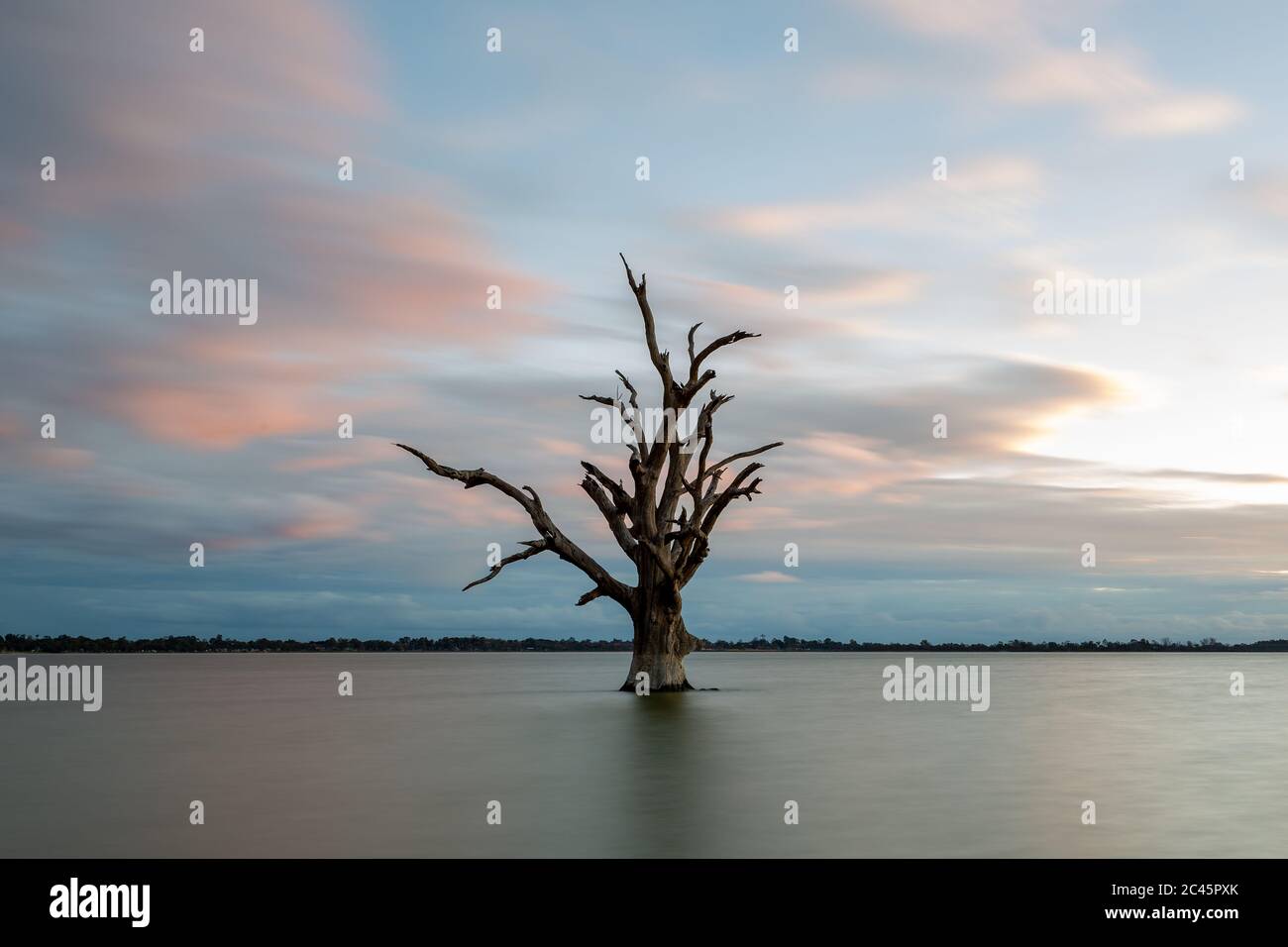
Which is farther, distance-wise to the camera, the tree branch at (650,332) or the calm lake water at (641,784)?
the tree branch at (650,332)

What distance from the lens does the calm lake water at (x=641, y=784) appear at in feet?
41.9

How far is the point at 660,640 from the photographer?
36062 millimetres

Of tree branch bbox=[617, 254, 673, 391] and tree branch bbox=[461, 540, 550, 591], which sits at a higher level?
tree branch bbox=[617, 254, 673, 391]

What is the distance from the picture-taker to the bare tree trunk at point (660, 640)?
35156mm

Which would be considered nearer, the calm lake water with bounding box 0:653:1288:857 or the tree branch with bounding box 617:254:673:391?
the calm lake water with bounding box 0:653:1288:857

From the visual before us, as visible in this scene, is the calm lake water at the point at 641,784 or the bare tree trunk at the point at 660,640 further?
the bare tree trunk at the point at 660,640

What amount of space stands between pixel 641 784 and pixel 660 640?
62.0ft

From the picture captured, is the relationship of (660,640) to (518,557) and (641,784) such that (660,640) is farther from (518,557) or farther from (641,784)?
(641,784)

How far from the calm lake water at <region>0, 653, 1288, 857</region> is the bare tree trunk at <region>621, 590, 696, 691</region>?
3033mm

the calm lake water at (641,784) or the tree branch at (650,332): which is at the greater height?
the tree branch at (650,332)

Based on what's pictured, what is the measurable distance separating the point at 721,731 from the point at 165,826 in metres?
14.1

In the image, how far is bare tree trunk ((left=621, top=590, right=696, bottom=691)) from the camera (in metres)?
35.2

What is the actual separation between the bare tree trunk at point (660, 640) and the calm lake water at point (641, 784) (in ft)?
9.95
